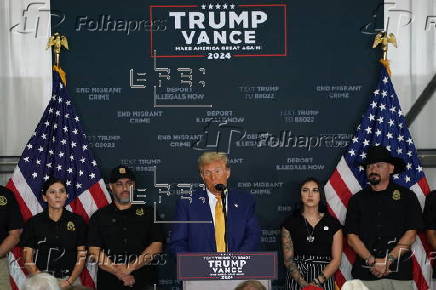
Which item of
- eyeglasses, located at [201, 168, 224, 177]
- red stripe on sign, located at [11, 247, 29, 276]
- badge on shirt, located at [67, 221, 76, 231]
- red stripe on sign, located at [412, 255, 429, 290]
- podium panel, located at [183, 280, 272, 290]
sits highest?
eyeglasses, located at [201, 168, 224, 177]

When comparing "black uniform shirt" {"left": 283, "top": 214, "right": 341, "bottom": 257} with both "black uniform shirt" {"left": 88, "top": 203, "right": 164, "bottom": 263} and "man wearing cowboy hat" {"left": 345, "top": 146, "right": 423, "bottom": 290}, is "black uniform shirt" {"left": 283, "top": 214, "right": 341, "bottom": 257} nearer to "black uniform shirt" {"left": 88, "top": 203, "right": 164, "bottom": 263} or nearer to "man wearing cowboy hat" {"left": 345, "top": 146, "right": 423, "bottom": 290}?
"man wearing cowboy hat" {"left": 345, "top": 146, "right": 423, "bottom": 290}

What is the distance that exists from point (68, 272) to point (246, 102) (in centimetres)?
219

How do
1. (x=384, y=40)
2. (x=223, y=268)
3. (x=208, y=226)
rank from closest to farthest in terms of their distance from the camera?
(x=223, y=268) < (x=208, y=226) < (x=384, y=40)

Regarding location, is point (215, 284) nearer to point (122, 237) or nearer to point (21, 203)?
point (122, 237)

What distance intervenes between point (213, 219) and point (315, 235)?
0.87 meters

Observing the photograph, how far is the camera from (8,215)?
272 inches

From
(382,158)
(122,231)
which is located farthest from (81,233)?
(382,158)

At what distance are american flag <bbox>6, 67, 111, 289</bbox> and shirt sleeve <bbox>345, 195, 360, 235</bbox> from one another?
2156 mm

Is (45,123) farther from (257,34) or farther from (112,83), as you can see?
(257,34)

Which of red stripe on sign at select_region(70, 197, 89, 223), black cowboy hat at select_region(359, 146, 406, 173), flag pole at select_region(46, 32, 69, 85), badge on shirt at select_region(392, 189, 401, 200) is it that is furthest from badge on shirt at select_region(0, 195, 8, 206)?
badge on shirt at select_region(392, 189, 401, 200)

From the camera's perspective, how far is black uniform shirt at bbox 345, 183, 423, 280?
684 centimetres

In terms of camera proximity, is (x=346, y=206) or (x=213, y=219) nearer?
(x=213, y=219)

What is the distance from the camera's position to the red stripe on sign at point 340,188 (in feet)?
24.0

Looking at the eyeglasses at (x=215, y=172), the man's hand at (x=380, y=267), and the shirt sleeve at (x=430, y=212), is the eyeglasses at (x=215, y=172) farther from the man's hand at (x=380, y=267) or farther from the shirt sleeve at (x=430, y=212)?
the shirt sleeve at (x=430, y=212)
